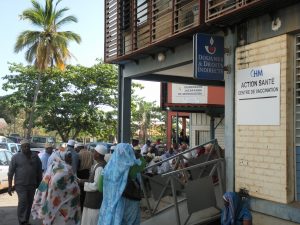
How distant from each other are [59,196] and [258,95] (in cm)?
356

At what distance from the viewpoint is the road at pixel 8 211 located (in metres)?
9.37

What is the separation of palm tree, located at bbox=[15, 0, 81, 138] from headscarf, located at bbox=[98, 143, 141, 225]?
26417mm

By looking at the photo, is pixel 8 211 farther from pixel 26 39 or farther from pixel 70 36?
pixel 70 36

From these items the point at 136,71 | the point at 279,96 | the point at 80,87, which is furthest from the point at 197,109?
the point at 80,87

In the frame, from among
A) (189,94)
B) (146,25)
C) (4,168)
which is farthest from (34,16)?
(146,25)

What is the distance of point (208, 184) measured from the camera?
288 inches

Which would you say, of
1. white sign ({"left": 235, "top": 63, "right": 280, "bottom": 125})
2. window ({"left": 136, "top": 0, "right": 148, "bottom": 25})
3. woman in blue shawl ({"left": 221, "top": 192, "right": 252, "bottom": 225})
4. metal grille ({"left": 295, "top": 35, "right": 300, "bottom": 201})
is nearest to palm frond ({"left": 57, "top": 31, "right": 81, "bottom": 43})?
window ({"left": 136, "top": 0, "right": 148, "bottom": 25})

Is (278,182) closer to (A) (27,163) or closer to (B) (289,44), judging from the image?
(B) (289,44)

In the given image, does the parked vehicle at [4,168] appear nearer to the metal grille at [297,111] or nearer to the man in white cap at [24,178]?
the man in white cap at [24,178]

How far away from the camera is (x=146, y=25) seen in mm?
10602

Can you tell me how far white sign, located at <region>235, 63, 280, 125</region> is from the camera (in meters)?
6.63

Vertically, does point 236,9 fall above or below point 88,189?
above

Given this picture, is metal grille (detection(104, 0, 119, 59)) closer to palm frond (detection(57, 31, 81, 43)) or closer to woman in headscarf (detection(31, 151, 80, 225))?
woman in headscarf (detection(31, 151, 80, 225))

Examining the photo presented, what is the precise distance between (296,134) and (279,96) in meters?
0.59
